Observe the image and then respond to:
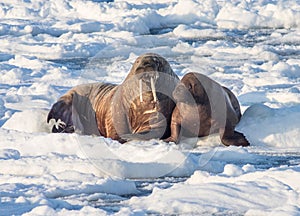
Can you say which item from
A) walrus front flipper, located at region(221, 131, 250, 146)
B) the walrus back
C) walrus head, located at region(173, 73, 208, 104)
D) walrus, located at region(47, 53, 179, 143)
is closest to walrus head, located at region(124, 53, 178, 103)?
walrus, located at region(47, 53, 179, 143)

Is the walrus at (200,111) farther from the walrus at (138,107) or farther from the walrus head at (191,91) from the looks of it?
the walrus at (138,107)

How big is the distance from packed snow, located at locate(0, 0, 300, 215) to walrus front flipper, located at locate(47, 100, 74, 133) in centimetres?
12

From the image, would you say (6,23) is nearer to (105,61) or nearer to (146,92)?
(105,61)

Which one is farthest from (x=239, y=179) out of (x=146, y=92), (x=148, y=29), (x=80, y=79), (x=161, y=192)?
(x=148, y=29)

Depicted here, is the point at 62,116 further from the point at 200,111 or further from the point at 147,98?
the point at 200,111

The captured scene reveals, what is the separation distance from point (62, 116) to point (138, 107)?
100cm

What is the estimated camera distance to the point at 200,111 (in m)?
7.32

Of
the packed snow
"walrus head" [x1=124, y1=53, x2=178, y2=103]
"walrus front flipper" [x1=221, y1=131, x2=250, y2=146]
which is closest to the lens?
the packed snow

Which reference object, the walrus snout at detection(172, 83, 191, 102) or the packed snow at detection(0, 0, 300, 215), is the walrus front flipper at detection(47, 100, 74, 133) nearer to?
the packed snow at detection(0, 0, 300, 215)

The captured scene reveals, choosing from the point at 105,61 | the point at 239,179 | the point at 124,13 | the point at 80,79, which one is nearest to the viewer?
the point at 239,179

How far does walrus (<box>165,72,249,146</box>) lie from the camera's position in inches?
284

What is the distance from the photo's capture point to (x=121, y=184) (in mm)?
4844

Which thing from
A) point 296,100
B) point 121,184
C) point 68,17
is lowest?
point 68,17

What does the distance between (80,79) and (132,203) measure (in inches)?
301
